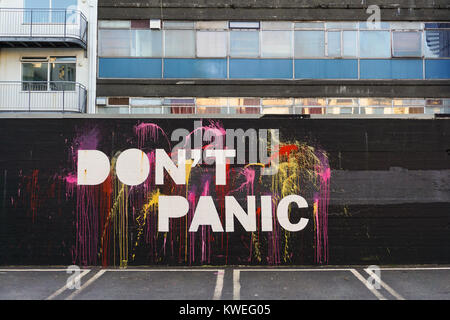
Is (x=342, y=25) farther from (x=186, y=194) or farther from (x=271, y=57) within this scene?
(x=186, y=194)

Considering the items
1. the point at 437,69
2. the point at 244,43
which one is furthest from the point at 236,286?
the point at 437,69

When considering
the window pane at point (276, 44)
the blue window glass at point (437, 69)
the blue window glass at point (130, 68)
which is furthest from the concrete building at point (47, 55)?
the blue window glass at point (437, 69)

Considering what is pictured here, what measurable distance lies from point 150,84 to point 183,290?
12775 mm

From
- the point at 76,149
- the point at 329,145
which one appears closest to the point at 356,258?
the point at 329,145

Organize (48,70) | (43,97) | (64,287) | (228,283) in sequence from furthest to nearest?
(48,70) → (43,97) → (228,283) → (64,287)

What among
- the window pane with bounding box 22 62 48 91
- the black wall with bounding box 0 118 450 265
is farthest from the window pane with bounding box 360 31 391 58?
the window pane with bounding box 22 62 48 91

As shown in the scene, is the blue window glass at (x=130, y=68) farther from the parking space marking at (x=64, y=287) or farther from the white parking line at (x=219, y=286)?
the white parking line at (x=219, y=286)

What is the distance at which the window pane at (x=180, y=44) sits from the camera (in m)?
16.9

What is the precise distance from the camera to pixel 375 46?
16.9m

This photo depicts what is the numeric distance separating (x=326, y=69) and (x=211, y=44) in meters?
5.49

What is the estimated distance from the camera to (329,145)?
23.6 ft

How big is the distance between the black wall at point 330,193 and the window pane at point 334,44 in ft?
34.8

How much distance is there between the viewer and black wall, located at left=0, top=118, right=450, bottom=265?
7.07 metres

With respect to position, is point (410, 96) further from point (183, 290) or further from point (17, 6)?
point (17, 6)
